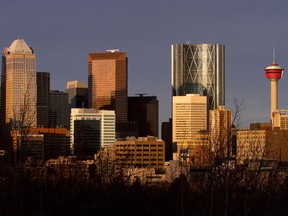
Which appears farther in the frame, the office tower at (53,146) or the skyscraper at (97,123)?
the skyscraper at (97,123)

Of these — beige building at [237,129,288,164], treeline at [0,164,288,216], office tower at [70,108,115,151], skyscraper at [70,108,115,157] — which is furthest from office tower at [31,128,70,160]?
office tower at [70,108,115,151]

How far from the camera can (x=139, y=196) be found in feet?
103

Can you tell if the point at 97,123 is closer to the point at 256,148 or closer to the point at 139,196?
the point at 139,196

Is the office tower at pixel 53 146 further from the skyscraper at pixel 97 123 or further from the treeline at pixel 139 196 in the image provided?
the skyscraper at pixel 97 123

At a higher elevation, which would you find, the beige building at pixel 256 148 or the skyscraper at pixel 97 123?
the skyscraper at pixel 97 123

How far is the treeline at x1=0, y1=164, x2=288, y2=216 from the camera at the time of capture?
2764 centimetres

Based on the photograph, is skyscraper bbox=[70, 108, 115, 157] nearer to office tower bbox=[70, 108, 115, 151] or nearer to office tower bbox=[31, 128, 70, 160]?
office tower bbox=[70, 108, 115, 151]

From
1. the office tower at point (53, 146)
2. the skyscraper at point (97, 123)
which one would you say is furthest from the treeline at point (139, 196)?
the skyscraper at point (97, 123)

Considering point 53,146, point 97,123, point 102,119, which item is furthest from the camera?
point 102,119

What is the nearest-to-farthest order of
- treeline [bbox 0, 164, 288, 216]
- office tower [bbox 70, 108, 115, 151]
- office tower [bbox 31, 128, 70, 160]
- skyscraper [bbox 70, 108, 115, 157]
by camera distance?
treeline [bbox 0, 164, 288, 216] → office tower [bbox 31, 128, 70, 160] → skyscraper [bbox 70, 108, 115, 157] → office tower [bbox 70, 108, 115, 151]

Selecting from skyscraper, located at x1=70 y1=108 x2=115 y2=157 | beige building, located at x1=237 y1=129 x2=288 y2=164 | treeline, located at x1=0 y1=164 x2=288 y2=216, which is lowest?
treeline, located at x1=0 y1=164 x2=288 y2=216

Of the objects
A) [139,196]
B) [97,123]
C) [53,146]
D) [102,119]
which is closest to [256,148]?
[139,196]

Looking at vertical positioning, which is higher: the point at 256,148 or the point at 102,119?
the point at 102,119

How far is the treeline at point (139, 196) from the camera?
27.6 m
